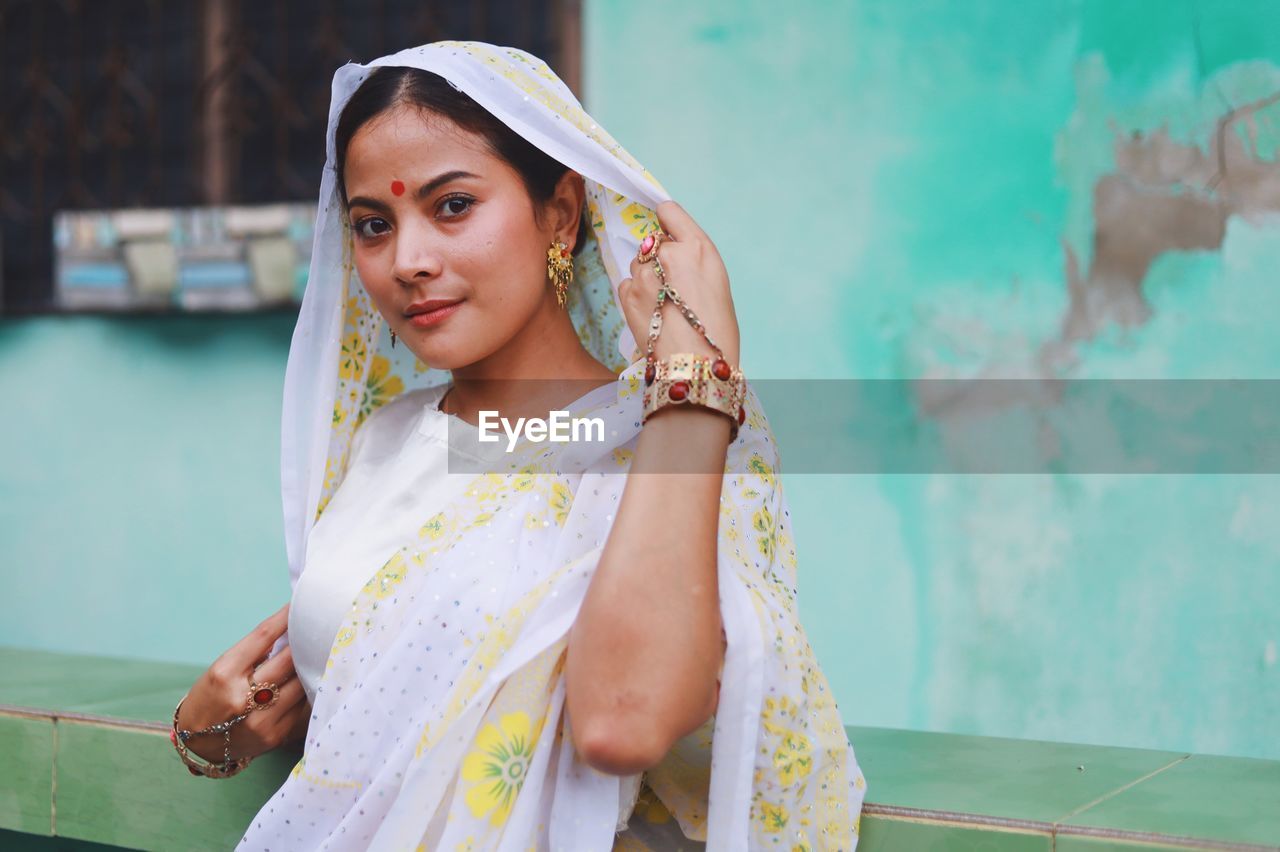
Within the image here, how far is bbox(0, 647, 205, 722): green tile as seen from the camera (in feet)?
6.84

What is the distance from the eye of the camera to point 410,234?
1.68 meters

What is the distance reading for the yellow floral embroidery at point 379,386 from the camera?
1998 mm

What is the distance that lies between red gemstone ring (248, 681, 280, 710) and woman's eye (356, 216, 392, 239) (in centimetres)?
57

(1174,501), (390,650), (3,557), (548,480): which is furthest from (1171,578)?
(3,557)

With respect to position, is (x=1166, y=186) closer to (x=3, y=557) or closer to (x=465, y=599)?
(x=465, y=599)

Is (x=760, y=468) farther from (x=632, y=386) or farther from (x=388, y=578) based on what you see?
(x=388, y=578)

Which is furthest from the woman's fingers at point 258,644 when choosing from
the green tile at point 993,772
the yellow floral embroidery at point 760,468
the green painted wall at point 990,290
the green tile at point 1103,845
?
the green painted wall at point 990,290

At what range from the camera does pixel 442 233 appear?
1.68 m

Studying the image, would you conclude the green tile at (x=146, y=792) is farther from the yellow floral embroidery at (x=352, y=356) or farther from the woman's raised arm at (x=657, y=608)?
the woman's raised arm at (x=657, y=608)

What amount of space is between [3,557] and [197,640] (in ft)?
2.55

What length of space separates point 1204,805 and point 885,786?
0.34m

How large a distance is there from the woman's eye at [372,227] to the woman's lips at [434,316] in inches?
4.7

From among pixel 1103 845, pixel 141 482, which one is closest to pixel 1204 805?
pixel 1103 845

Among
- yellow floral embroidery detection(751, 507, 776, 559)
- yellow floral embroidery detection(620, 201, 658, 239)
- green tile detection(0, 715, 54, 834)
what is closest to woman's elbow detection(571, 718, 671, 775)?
yellow floral embroidery detection(751, 507, 776, 559)
